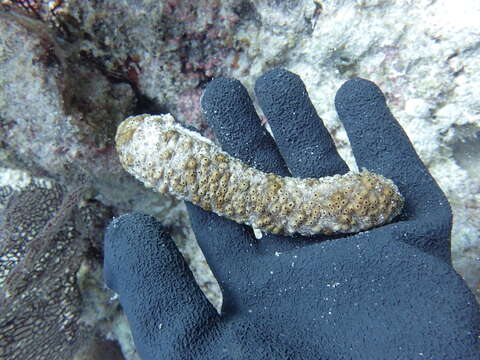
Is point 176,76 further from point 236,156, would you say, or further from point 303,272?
point 303,272

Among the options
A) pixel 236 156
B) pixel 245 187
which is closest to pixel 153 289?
pixel 245 187

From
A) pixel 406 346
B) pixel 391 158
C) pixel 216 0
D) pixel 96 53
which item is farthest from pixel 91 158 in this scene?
pixel 406 346

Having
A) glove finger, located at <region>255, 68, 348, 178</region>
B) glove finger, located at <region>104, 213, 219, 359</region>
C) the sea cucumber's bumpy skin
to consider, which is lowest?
glove finger, located at <region>104, 213, 219, 359</region>

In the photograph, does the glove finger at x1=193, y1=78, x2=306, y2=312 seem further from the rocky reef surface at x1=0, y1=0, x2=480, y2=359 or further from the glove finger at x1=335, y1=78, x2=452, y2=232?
the rocky reef surface at x1=0, y1=0, x2=480, y2=359

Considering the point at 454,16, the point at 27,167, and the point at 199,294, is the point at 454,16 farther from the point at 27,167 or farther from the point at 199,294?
the point at 27,167

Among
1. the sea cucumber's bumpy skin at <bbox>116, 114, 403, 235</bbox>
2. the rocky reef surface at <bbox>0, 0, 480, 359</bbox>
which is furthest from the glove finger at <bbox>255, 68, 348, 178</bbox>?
the rocky reef surface at <bbox>0, 0, 480, 359</bbox>

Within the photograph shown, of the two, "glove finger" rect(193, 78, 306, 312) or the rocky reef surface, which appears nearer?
"glove finger" rect(193, 78, 306, 312)
